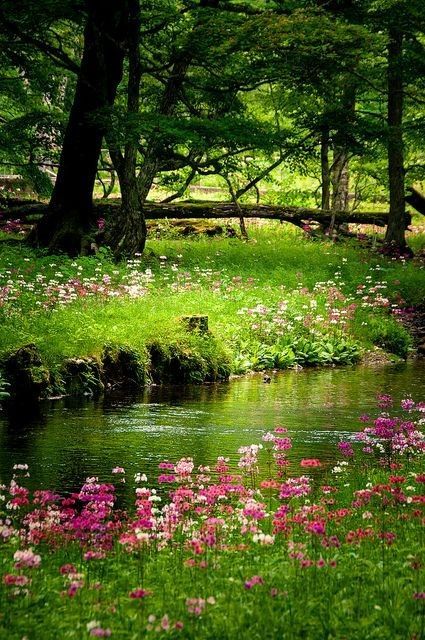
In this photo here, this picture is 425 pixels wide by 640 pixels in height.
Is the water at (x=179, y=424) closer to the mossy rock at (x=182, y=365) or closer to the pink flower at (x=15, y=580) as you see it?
the mossy rock at (x=182, y=365)

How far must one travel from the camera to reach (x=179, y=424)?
32.2 feet

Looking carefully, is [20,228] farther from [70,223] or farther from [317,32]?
[317,32]

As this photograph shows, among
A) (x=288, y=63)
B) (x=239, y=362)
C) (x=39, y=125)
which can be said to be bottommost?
(x=239, y=362)

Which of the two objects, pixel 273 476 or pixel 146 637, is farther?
pixel 273 476

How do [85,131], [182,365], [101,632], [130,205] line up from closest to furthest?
[101,632]
[182,365]
[85,131]
[130,205]

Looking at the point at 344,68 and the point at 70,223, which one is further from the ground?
the point at 344,68

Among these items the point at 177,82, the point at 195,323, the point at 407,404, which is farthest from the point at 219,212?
the point at 407,404

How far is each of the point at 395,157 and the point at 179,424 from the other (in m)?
16.7

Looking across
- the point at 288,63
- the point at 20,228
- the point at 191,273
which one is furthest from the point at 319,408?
the point at 20,228

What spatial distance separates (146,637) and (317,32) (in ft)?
53.7

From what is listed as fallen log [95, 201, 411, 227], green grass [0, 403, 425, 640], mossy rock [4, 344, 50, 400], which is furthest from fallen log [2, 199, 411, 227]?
green grass [0, 403, 425, 640]

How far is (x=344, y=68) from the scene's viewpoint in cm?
2167

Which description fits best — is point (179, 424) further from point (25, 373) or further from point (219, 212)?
point (219, 212)

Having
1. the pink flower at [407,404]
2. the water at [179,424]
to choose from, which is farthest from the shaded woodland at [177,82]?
the pink flower at [407,404]
